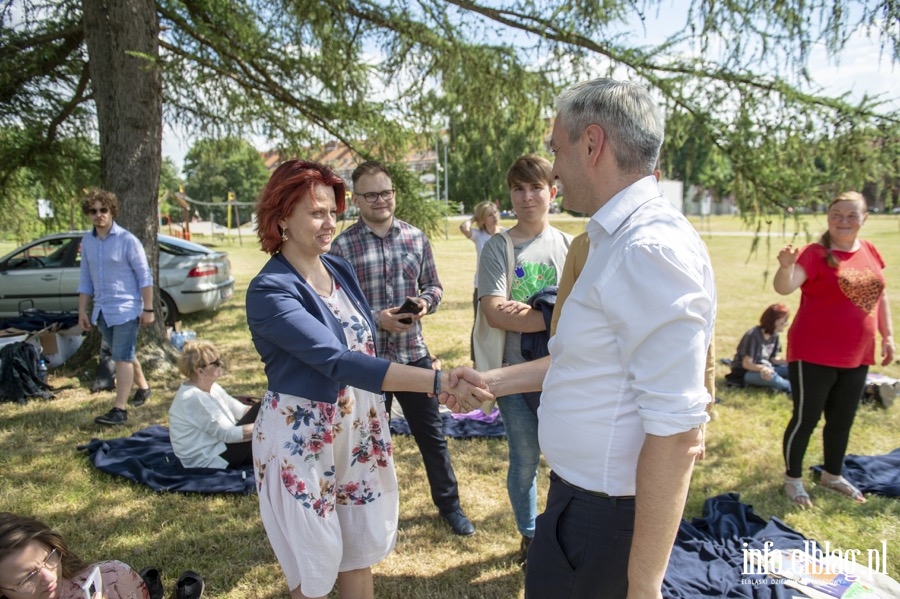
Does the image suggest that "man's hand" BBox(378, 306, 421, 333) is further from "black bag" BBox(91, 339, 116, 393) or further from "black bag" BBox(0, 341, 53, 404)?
"black bag" BBox(0, 341, 53, 404)

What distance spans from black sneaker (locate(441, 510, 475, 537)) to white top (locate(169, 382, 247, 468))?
5.57 ft

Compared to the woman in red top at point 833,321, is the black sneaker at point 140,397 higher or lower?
lower

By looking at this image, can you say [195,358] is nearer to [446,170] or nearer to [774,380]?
[446,170]

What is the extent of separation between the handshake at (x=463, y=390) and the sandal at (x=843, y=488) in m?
3.06

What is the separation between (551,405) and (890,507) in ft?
11.2

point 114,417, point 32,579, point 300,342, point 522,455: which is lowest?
point 114,417

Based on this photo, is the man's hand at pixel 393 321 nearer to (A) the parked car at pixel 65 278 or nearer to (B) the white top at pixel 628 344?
(B) the white top at pixel 628 344

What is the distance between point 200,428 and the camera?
13.4 feet

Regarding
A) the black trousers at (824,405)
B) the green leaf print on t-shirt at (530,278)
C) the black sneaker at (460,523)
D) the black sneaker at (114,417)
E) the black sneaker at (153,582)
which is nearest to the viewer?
the black sneaker at (153,582)

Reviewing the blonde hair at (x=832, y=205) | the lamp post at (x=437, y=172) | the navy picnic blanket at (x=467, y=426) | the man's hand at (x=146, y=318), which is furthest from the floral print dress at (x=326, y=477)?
the lamp post at (x=437, y=172)

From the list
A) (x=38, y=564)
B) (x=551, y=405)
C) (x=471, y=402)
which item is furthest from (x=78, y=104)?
(x=551, y=405)

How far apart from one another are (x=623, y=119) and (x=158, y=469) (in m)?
3.96

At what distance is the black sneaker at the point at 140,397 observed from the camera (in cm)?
542

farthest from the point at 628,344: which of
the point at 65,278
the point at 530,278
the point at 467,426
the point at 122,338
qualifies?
the point at 65,278
